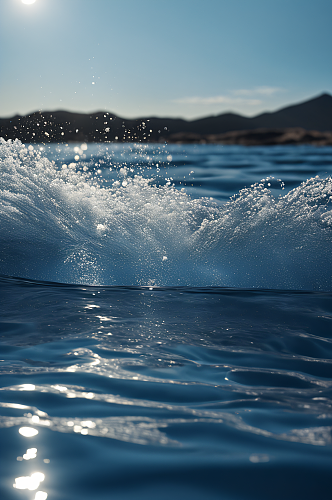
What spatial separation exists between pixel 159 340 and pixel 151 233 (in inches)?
99.7

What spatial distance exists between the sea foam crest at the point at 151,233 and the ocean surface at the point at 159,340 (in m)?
0.02

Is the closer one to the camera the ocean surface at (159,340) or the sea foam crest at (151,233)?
the ocean surface at (159,340)

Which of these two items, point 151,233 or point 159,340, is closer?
point 159,340

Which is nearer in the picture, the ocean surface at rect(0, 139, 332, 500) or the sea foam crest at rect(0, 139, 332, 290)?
the ocean surface at rect(0, 139, 332, 500)

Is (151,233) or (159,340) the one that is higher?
(151,233)

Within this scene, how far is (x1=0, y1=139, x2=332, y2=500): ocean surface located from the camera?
1.55m

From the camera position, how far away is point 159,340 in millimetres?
2967

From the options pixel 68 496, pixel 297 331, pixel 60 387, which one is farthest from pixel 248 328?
pixel 68 496

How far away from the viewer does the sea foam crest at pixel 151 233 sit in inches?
190

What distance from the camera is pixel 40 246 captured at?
17.2ft

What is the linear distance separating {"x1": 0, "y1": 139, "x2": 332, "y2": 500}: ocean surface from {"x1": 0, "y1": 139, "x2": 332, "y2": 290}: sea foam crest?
0.7 inches

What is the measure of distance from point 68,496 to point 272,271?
3.78 metres

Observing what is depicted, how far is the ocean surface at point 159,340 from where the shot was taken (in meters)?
1.55

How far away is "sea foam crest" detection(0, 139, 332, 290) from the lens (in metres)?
4.83
